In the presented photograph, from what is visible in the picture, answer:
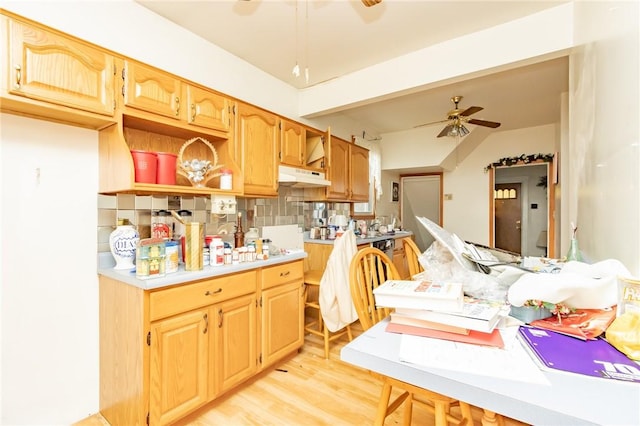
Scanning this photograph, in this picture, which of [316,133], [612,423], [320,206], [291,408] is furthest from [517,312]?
[320,206]

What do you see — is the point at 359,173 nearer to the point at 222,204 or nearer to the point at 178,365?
the point at 222,204

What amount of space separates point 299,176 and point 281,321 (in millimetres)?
1255

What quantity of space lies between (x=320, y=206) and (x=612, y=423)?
325 centimetres

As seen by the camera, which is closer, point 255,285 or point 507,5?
point 507,5

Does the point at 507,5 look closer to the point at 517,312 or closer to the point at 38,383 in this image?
the point at 517,312

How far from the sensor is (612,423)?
0.53 m

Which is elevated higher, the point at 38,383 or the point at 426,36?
the point at 426,36

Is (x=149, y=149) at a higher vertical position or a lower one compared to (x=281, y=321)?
higher

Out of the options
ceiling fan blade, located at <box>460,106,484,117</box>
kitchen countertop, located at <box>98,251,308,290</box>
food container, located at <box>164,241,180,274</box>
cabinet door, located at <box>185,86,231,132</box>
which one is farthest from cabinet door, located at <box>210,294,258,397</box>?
ceiling fan blade, located at <box>460,106,484,117</box>

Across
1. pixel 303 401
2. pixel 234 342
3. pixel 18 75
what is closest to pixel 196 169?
pixel 18 75

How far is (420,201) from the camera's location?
598cm

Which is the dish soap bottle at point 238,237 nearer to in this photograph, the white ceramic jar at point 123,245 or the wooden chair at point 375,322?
the white ceramic jar at point 123,245

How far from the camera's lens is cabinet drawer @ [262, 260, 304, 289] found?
7.09 feet

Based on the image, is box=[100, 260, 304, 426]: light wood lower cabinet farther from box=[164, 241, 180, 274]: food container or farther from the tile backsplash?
the tile backsplash
